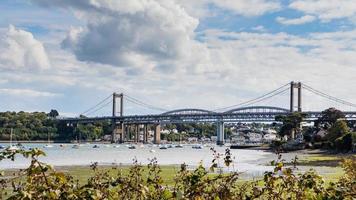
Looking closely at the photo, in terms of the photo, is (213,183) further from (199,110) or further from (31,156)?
(199,110)

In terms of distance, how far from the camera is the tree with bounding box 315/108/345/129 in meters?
114

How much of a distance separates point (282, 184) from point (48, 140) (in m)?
167

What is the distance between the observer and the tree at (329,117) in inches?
4471

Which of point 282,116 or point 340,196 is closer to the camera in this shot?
point 340,196

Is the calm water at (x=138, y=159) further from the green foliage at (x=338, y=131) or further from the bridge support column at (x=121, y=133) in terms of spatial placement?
the bridge support column at (x=121, y=133)

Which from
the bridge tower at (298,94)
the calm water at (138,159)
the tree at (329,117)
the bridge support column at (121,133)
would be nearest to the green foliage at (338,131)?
the calm water at (138,159)

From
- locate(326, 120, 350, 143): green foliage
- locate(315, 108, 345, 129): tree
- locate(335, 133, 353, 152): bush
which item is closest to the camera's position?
locate(335, 133, 353, 152): bush

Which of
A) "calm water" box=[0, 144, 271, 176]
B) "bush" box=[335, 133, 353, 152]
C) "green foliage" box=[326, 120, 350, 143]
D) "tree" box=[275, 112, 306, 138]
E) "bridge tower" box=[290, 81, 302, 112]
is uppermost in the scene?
"bridge tower" box=[290, 81, 302, 112]

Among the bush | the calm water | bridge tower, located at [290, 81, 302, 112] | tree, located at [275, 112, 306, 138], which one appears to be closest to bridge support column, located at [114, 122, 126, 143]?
bridge tower, located at [290, 81, 302, 112]

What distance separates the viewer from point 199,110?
508 ft

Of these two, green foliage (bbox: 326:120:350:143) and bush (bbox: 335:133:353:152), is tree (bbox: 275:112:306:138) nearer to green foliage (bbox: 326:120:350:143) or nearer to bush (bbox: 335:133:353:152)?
green foliage (bbox: 326:120:350:143)

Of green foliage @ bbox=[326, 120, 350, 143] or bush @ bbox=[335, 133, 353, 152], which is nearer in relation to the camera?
bush @ bbox=[335, 133, 353, 152]

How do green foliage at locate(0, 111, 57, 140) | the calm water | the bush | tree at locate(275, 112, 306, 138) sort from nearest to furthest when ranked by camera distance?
the calm water → the bush → tree at locate(275, 112, 306, 138) → green foliage at locate(0, 111, 57, 140)

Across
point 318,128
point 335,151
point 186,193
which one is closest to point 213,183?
point 186,193
